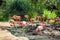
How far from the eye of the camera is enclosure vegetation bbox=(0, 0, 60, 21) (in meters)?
10.8

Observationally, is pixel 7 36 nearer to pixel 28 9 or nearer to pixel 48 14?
pixel 48 14

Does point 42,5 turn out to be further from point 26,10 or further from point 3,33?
point 3,33

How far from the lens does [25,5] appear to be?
1107cm

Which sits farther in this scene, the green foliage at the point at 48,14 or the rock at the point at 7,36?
the green foliage at the point at 48,14

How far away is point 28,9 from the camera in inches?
435

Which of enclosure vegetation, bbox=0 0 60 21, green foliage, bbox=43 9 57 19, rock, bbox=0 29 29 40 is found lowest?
rock, bbox=0 29 29 40

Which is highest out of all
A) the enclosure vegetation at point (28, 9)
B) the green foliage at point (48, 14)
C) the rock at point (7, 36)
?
the enclosure vegetation at point (28, 9)

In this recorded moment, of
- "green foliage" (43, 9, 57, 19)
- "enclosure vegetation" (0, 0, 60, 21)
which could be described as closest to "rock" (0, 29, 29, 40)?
"enclosure vegetation" (0, 0, 60, 21)

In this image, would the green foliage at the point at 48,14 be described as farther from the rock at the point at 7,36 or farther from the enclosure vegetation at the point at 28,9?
the rock at the point at 7,36

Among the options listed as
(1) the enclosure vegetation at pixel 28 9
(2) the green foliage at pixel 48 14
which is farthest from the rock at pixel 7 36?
(2) the green foliage at pixel 48 14

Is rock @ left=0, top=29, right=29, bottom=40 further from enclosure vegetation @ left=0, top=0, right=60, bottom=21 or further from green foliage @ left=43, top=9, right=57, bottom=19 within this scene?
green foliage @ left=43, top=9, right=57, bottom=19

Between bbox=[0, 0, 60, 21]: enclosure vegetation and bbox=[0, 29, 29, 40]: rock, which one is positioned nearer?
bbox=[0, 29, 29, 40]: rock

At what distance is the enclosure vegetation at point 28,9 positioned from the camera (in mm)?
10750

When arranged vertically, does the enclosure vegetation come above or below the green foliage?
above
